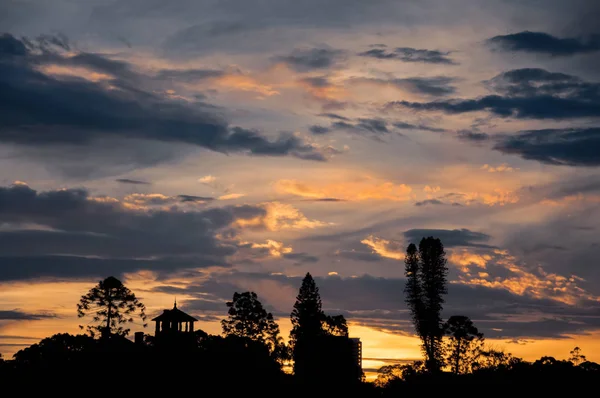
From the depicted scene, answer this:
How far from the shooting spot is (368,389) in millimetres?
116688

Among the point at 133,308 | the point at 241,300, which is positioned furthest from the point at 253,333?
the point at 133,308

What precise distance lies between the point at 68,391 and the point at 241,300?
4003 centimetres

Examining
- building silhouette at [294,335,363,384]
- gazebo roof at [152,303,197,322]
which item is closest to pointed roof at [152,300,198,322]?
gazebo roof at [152,303,197,322]

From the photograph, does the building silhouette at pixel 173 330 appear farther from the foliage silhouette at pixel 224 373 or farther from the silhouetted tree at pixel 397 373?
the silhouetted tree at pixel 397 373

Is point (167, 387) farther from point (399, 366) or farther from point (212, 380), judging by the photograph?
point (399, 366)

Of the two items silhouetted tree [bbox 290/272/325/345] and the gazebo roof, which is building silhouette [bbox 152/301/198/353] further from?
silhouetted tree [bbox 290/272/325/345]

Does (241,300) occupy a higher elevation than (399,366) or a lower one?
higher

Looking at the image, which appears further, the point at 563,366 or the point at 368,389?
the point at 368,389

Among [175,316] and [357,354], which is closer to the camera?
[175,316]

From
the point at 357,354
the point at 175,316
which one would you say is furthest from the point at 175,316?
the point at 357,354

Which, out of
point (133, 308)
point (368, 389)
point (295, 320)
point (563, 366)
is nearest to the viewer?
point (563, 366)

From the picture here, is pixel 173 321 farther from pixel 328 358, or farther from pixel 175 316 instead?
pixel 328 358

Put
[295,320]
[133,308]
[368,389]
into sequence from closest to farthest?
[368,389] < [133,308] < [295,320]

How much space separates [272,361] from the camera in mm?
115375
